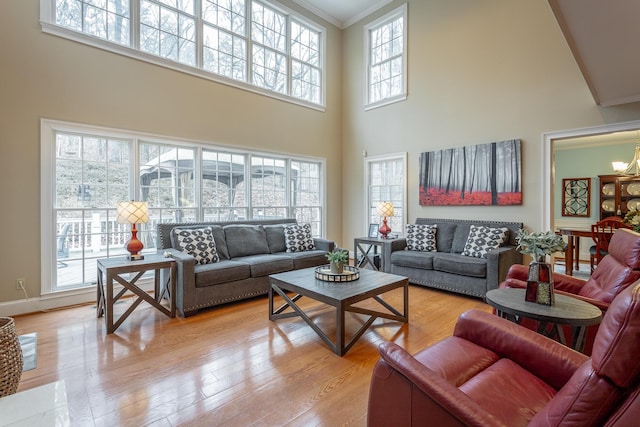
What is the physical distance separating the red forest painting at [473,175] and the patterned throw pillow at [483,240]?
524mm

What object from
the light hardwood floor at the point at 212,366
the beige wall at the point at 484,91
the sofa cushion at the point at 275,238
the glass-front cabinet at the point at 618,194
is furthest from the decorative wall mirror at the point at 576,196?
the sofa cushion at the point at 275,238

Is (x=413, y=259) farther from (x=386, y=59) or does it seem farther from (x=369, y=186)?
(x=386, y=59)

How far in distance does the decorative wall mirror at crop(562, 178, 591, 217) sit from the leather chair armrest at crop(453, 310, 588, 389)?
728 centimetres

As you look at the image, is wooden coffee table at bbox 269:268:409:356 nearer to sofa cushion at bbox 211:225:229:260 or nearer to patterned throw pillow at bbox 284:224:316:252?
sofa cushion at bbox 211:225:229:260

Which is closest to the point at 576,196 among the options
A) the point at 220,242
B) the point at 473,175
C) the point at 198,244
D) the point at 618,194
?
the point at 618,194

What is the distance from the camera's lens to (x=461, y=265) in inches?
160

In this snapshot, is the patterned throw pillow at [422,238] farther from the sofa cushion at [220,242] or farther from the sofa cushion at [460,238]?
the sofa cushion at [220,242]

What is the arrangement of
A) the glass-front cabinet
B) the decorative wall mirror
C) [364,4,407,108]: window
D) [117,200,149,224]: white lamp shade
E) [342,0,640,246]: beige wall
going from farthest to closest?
the decorative wall mirror → the glass-front cabinet → [364,4,407,108]: window → [342,0,640,246]: beige wall → [117,200,149,224]: white lamp shade

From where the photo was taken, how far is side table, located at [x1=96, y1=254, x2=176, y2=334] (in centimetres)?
301

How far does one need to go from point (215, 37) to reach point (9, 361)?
4.90 m

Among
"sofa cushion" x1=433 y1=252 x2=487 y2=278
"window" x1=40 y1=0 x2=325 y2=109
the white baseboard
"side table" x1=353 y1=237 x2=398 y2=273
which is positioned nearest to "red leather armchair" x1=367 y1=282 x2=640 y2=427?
"sofa cushion" x1=433 y1=252 x2=487 y2=278

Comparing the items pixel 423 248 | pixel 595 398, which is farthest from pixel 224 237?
pixel 595 398

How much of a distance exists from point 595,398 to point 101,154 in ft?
15.9

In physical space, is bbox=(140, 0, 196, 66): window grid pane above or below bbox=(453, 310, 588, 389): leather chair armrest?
above
